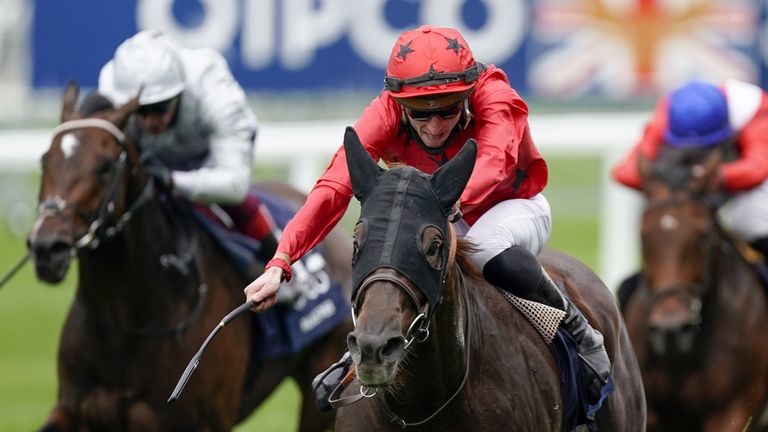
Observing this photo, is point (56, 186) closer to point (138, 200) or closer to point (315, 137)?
point (138, 200)

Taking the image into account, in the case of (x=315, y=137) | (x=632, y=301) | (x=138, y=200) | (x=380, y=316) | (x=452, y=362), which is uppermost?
(x=380, y=316)

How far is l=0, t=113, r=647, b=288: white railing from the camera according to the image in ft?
41.1

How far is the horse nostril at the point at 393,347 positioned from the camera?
12.6 ft

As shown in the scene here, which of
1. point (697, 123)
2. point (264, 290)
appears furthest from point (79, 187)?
point (697, 123)

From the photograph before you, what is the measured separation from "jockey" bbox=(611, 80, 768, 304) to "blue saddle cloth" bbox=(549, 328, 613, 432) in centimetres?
264

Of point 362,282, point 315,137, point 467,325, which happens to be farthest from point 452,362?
point 315,137

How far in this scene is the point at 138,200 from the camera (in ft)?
22.3

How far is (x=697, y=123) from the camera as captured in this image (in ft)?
25.1

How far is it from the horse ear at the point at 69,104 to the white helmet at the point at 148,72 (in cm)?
30

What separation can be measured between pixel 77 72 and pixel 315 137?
6.94ft

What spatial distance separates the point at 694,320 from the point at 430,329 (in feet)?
10.8

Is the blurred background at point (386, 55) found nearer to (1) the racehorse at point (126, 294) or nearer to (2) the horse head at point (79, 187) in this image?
(1) the racehorse at point (126, 294)

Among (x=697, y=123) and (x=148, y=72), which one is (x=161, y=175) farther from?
(x=697, y=123)

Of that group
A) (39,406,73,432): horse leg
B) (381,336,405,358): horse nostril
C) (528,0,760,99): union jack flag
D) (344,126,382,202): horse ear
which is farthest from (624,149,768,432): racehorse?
(528,0,760,99): union jack flag
